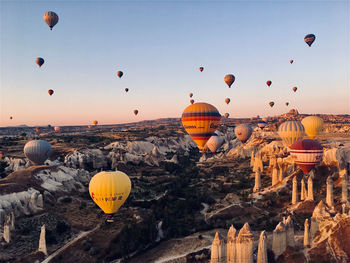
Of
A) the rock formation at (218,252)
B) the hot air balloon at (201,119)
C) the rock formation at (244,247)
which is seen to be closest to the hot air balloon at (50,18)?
the hot air balloon at (201,119)

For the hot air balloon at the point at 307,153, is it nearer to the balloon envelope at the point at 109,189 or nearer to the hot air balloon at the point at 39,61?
the balloon envelope at the point at 109,189

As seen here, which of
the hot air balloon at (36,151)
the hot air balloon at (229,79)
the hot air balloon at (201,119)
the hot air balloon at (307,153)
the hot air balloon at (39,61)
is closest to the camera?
the hot air balloon at (307,153)

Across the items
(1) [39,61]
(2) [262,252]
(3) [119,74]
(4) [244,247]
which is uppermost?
(1) [39,61]

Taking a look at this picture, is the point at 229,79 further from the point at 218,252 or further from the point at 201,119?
the point at 218,252

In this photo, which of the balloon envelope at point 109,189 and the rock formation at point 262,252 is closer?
the rock formation at point 262,252

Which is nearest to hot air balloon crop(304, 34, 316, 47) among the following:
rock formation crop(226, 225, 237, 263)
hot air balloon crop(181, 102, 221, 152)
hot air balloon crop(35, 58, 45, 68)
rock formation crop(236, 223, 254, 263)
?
hot air balloon crop(181, 102, 221, 152)

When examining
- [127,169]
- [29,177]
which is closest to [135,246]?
[29,177]

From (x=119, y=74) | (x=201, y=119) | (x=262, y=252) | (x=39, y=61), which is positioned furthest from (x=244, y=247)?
(x=119, y=74)

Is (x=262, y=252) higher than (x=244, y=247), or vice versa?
(x=244, y=247)

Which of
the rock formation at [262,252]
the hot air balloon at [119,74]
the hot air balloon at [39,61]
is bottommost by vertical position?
the rock formation at [262,252]
